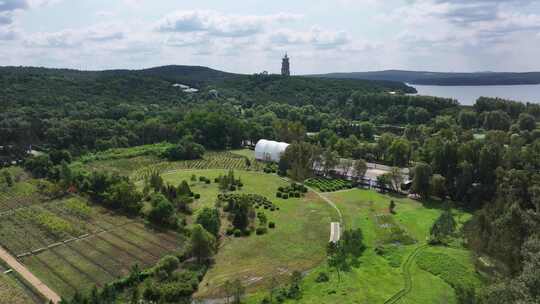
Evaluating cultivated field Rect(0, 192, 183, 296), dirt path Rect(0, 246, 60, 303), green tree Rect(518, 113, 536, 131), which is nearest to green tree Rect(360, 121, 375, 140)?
green tree Rect(518, 113, 536, 131)

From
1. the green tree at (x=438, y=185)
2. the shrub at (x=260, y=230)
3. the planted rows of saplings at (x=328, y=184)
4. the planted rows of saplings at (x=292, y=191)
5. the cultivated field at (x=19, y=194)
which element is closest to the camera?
the shrub at (x=260, y=230)

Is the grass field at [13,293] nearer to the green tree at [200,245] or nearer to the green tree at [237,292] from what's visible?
the green tree at [200,245]

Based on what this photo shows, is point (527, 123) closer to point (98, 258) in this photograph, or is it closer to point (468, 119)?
point (468, 119)

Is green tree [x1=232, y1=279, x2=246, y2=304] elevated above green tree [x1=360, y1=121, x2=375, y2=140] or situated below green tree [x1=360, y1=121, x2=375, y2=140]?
below

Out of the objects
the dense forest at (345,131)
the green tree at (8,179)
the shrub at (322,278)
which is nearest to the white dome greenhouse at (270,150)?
the dense forest at (345,131)

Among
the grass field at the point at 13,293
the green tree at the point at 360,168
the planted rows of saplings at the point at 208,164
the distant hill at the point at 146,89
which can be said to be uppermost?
the distant hill at the point at 146,89

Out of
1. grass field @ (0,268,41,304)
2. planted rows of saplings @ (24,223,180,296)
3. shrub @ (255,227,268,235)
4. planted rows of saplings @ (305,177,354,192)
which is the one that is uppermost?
planted rows of saplings @ (305,177,354,192)

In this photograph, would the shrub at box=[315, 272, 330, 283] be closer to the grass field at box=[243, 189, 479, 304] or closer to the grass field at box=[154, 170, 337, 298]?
the grass field at box=[243, 189, 479, 304]

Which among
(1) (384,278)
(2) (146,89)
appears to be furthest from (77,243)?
(2) (146,89)
